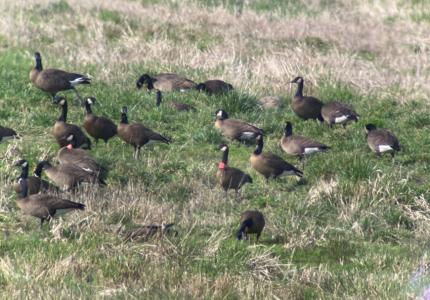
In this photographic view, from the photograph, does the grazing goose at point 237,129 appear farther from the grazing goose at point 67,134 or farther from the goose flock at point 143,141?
the grazing goose at point 67,134

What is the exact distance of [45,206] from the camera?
9664mm

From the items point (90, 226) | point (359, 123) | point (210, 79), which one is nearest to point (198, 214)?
point (90, 226)

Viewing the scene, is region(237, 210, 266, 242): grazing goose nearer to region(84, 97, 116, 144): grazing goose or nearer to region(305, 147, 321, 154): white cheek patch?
region(305, 147, 321, 154): white cheek patch

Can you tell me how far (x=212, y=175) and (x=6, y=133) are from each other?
9.90 feet

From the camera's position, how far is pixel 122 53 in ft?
63.3

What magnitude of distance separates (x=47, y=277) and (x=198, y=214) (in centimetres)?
298

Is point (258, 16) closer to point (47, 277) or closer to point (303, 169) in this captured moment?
point (303, 169)

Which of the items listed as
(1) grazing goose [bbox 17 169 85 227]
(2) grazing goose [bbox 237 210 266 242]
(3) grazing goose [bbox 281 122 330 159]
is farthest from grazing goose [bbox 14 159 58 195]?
(3) grazing goose [bbox 281 122 330 159]

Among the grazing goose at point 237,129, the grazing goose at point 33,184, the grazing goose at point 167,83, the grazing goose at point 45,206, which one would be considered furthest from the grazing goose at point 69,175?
the grazing goose at point 167,83

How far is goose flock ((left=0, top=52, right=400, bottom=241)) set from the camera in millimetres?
9922

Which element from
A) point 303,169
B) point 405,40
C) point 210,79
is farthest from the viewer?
point 405,40

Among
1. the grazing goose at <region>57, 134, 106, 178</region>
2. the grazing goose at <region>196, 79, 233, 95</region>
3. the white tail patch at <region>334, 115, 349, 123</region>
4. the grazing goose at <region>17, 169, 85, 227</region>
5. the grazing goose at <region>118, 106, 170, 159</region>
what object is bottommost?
the grazing goose at <region>196, 79, 233, 95</region>

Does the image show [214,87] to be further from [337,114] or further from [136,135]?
[136,135]

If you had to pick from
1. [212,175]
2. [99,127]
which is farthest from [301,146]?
[99,127]
